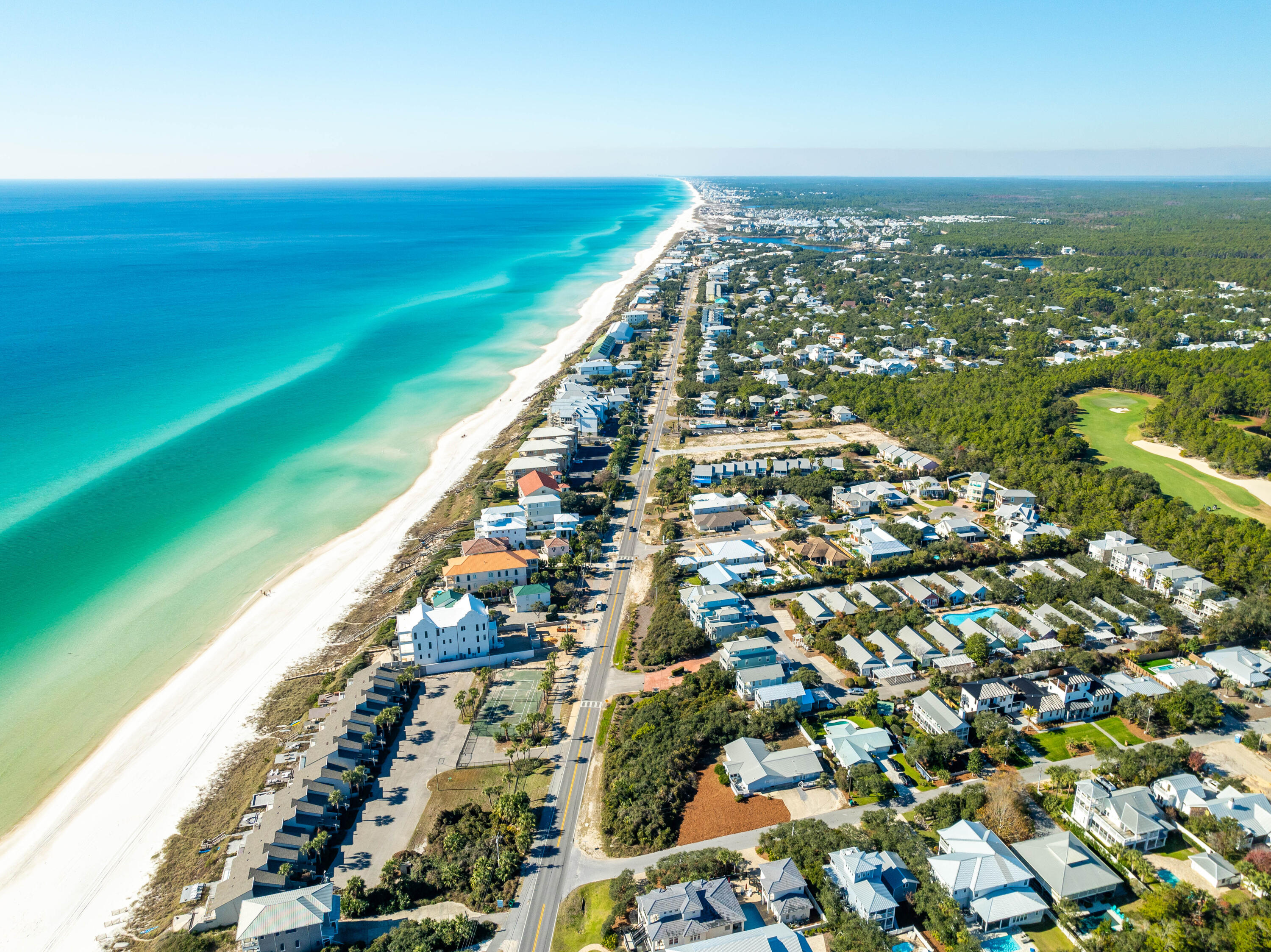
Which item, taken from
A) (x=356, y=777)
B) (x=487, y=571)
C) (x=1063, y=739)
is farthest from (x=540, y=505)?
(x=1063, y=739)

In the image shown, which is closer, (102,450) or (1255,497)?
(1255,497)

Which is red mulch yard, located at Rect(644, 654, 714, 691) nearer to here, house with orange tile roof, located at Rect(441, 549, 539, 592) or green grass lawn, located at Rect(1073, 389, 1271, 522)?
house with orange tile roof, located at Rect(441, 549, 539, 592)

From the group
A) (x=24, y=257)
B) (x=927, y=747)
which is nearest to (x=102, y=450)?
(x=927, y=747)

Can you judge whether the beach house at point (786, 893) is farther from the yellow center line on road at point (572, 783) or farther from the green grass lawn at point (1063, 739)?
the green grass lawn at point (1063, 739)

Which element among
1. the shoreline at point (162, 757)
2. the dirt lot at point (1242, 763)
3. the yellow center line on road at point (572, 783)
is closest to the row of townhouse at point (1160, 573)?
the dirt lot at point (1242, 763)

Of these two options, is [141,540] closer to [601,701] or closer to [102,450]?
[102,450]
